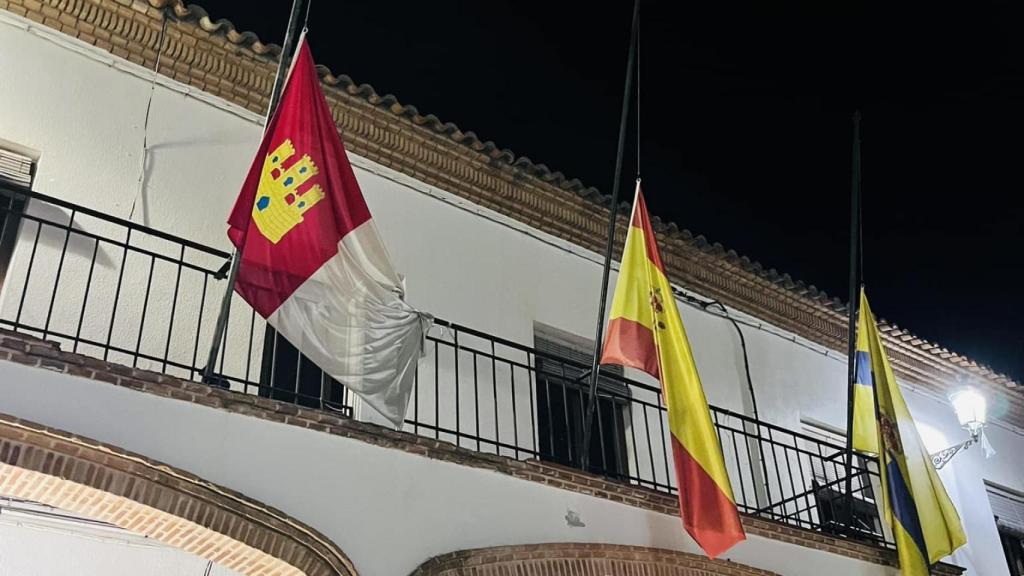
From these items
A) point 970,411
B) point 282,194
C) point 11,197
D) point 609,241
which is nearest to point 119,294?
point 11,197

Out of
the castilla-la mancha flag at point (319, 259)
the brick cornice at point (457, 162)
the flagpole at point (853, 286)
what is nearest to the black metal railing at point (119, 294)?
the castilla-la mancha flag at point (319, 259)

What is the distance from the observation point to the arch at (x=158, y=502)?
4.20 meters

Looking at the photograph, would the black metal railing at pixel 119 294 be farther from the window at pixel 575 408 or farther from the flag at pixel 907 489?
the flag at pixel 907 489

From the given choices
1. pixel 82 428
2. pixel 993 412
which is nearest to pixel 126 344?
pixel 82 428

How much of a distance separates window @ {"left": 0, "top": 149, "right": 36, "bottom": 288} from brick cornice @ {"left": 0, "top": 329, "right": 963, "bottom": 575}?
1.68 metres

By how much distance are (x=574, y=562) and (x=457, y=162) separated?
11.7 ft

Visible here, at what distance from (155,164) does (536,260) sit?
3.23 meters

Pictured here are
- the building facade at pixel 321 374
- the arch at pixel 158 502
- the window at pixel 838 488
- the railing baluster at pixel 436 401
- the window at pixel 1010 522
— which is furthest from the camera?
the window at pixel 1010 522

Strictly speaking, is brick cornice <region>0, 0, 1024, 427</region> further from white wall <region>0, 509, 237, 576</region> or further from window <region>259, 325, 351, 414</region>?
white wall <region>0, 509, 237, 576</region>

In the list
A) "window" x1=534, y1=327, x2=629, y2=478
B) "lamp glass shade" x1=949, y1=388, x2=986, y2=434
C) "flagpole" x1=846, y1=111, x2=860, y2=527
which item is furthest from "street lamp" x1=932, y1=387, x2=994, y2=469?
"window" x1=534, y1=327, x2=629, y2=478

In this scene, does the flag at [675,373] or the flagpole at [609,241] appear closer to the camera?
the flag at [675,373]

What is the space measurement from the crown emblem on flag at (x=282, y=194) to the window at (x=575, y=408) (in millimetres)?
2654

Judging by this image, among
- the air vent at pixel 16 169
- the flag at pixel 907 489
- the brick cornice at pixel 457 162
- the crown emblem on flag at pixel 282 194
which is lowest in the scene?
the flag at pixel 907 489

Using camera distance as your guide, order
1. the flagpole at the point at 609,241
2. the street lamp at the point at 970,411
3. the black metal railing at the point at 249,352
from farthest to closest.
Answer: the street lamp at the point at 970,411 < the flagpole at the point at 609,241 < the black metal railing at the point at 249,352
